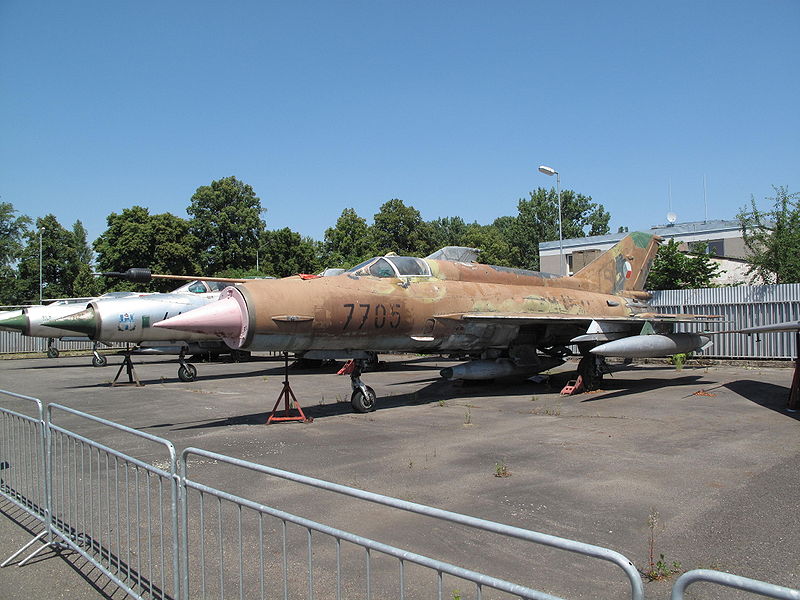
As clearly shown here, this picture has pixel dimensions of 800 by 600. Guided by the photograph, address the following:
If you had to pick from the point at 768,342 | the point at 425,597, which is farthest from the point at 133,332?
the point at 768,342

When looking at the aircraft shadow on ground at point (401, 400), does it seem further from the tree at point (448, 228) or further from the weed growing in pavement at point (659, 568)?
the tree at point (448, 228)

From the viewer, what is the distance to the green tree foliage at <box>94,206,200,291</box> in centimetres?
4966

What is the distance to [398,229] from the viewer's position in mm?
58719

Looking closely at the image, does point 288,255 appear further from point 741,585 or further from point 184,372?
point 741,585

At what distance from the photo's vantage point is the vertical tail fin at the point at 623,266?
1753cm

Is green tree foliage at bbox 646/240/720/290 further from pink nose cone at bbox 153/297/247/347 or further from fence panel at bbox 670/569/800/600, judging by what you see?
fence panel at bbox 670/569/800/600

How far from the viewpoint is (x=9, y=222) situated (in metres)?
62.3

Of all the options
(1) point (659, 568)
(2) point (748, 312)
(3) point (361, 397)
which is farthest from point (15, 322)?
(2) point (748, 312)

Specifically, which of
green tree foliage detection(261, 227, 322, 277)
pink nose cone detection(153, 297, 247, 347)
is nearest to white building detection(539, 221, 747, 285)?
green tree foliage detection(261, 227, 322, 277)

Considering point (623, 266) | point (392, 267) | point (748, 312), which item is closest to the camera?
point (392, 267)

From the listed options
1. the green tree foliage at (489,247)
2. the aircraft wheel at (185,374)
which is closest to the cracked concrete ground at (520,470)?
the aircraft wheel at (185,374)

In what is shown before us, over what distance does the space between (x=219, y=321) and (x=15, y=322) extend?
53.2 ft

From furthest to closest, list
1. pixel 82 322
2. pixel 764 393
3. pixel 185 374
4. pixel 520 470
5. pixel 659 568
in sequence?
pixel 185 374, pixel 82 322, pixel 764 393, pixel 520 470, pixel 659 568

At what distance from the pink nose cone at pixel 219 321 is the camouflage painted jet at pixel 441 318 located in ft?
0.05
